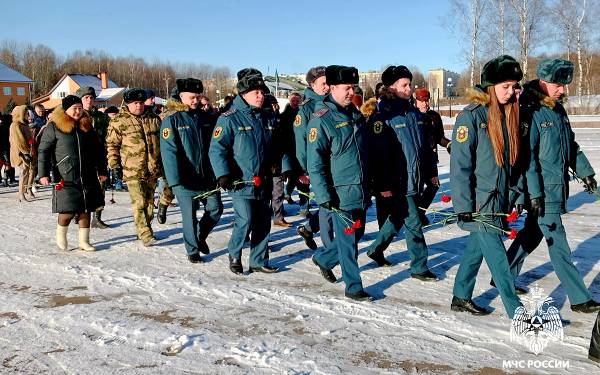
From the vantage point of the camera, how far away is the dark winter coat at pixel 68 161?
6.84 m

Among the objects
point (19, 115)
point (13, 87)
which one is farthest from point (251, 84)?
point (13, 87)

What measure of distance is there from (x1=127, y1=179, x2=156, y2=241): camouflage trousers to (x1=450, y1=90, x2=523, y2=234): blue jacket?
4.26 meters

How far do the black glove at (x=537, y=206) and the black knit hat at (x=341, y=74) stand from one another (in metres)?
1.79

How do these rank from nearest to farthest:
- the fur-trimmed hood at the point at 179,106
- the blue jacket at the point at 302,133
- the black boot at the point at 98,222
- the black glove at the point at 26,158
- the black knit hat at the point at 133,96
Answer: the blue jacket at the point at 302,133 → the fur-trimmed hood at the point at 179,106 → the black knit hat at the point at 133,96 → the black boot at the point at 98,222 → the black glove at the point at 26,158

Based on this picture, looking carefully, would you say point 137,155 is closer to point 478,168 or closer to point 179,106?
point 179,106

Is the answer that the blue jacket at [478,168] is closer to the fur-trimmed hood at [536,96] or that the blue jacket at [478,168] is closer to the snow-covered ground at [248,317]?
the fur-trimmed hood at [536,96]

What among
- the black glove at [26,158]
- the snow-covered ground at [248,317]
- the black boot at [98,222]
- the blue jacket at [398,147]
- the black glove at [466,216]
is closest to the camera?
the snow-covered ground at [248,317]

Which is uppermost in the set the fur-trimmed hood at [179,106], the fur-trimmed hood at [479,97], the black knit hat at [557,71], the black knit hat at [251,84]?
the black knit hat at [251,84]

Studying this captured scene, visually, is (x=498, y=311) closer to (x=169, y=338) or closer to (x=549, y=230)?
(x=549, y=230)

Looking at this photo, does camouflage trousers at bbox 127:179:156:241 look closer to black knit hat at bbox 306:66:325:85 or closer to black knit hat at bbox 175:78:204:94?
black knit hat at bbox 175:78:204:94

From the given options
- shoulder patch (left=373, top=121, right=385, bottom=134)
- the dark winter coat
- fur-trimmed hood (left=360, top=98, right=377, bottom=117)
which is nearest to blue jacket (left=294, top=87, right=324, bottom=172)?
shoulder patch (left=373, top=121, right=385, bottom=134)

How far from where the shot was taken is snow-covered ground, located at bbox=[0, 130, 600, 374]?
12.4ft

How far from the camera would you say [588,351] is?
3.79 metres

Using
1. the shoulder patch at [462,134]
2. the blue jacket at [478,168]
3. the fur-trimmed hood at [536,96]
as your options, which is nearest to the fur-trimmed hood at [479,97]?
the blue jacket at [478,168]
